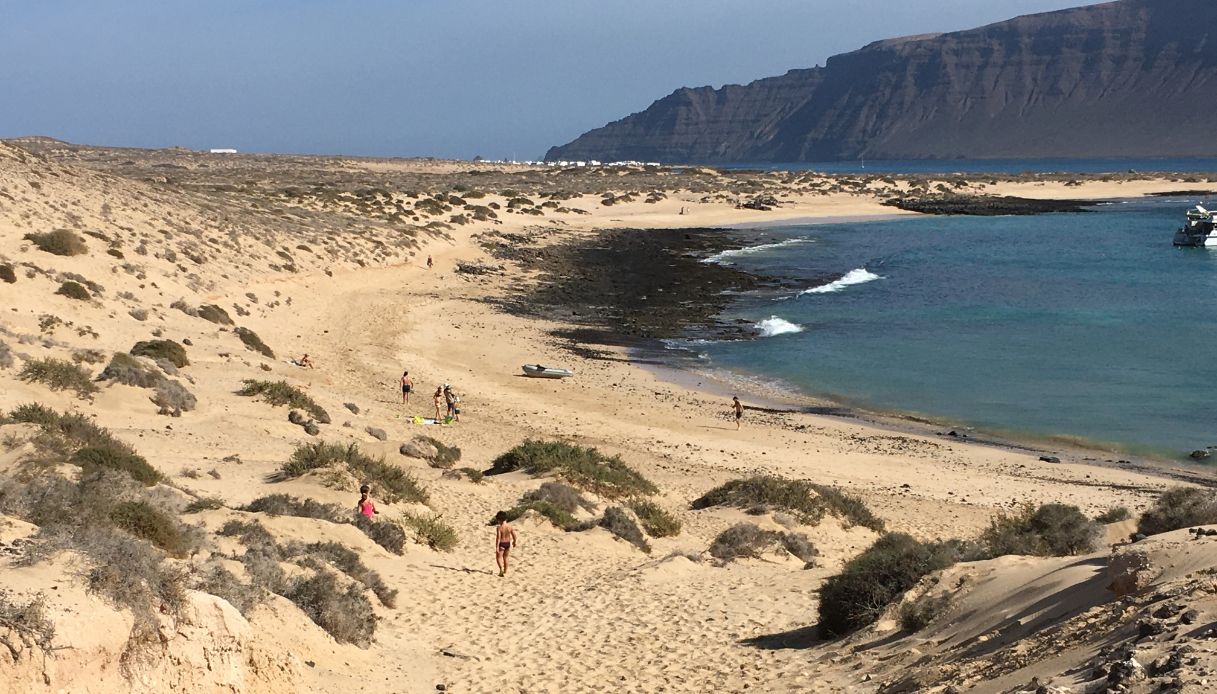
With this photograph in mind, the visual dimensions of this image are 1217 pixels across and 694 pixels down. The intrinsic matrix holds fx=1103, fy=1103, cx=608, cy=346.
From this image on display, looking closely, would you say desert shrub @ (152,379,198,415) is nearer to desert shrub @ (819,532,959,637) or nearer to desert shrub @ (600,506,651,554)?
desert shrub @ (600,506,651,554)

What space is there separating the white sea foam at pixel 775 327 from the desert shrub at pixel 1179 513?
953 inches

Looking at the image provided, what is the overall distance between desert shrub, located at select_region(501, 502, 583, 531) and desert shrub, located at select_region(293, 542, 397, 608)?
3.99 meters

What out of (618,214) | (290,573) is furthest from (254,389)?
(618,214)

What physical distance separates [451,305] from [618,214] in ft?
132

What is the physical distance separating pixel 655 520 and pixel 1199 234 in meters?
57.5

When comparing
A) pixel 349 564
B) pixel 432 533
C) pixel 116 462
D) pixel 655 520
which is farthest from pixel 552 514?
pixel 116 462

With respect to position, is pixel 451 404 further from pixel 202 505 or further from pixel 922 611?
pixel 922 611

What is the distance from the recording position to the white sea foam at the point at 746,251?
5925cm

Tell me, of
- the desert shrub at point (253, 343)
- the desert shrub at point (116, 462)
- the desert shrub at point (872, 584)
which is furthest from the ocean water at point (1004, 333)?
the desert shrub at point (116, 462)

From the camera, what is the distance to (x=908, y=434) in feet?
83.0

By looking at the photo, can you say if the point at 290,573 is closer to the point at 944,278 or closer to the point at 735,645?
the point at 735,645

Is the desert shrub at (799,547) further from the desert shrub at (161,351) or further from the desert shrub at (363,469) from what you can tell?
the desert shrub at (161,351)

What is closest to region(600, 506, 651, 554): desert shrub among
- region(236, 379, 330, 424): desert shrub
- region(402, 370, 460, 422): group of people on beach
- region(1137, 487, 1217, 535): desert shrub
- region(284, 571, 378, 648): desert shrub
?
region(284, 571, 378, 648): desert shrub

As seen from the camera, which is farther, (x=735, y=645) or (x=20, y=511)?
(x=735, y=645)
